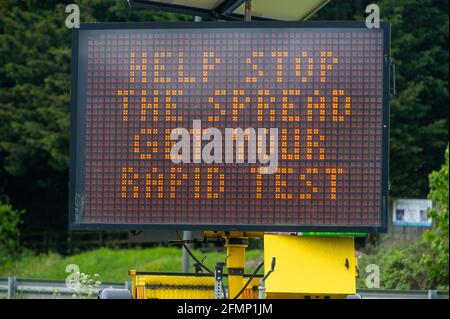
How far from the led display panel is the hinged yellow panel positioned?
203mm

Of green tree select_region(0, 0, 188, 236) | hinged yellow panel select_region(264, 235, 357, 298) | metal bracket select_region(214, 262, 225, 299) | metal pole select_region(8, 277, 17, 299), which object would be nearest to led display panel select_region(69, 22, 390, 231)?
hinged yellow panel select_region(264, 235, 357, 298)

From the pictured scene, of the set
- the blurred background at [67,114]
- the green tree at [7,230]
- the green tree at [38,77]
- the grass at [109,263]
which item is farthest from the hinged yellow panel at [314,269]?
the green tree at [38,77]

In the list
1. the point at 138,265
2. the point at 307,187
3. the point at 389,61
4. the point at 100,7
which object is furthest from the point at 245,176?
the point at 100,7

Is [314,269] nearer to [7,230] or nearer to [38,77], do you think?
[7,230]

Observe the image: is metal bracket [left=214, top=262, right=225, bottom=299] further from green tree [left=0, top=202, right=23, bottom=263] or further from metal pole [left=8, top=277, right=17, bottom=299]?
green tree [left=0, top=202, right=23, bottom=263]

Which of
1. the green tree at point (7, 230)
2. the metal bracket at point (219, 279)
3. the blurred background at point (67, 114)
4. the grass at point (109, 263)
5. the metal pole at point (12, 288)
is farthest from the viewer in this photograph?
the blurred background at point (67, 114)

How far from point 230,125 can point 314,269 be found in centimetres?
137

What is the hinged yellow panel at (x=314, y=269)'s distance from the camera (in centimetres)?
1010

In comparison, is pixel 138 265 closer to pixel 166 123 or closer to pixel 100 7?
pixel 100 7

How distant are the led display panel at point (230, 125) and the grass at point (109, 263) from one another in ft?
64.3

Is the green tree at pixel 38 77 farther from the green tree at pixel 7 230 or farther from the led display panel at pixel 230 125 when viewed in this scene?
the led display panel at pixel 230 125

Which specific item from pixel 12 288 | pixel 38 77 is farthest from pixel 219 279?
pixel 38 77

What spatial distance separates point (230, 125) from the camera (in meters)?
10.2

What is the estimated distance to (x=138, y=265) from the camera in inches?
1246
